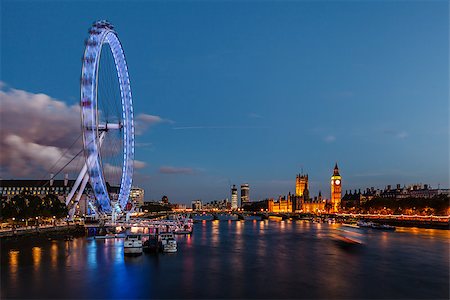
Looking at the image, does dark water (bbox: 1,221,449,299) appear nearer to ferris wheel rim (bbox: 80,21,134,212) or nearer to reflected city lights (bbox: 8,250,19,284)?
reflected city lights (bbox: 8,250,19,284)

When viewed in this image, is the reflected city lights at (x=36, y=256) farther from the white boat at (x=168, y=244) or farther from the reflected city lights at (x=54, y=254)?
the white boat at (x=168, y=244)

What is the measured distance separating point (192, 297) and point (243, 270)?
11284mm

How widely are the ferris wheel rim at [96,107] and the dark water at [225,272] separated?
9.51 m

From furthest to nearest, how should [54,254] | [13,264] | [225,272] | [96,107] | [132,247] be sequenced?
[96,107], [132,247], [54,254], [13,264], [225,272]

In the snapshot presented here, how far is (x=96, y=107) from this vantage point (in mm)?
55938

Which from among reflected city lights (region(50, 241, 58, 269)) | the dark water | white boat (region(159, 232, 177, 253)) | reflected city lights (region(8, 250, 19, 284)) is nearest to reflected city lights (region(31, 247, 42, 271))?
the dark water

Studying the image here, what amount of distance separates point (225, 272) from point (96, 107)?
26.6 meters

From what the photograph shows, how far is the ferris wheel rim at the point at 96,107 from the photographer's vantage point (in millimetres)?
54594

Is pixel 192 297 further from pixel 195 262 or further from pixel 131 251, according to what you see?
pixel 131 251

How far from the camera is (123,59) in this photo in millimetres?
61375

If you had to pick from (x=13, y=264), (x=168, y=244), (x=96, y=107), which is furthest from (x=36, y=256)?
(x=96, y=107)

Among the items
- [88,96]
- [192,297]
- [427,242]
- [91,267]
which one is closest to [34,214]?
[88,96]

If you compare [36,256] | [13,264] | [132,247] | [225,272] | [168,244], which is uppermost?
[132,247]

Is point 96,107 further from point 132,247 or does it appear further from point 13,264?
point 13,264
